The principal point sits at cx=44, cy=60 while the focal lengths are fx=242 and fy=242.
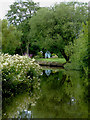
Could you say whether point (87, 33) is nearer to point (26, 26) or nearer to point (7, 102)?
point (7, 102)

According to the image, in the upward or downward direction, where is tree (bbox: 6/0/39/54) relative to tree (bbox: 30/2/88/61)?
upward

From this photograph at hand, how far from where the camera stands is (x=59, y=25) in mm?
32656

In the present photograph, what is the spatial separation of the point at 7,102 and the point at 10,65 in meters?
2.74

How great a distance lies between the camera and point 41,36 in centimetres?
3453

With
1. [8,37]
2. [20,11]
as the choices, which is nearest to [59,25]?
[8,37]

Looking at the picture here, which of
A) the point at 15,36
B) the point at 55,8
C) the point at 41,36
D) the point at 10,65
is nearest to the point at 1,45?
the point at 15,36

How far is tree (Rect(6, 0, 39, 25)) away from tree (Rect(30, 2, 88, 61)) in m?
15.7

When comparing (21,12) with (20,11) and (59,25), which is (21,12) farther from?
(59,25)

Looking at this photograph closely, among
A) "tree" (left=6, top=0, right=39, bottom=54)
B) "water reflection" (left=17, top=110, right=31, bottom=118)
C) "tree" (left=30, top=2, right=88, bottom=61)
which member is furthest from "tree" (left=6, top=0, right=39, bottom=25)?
"water reflection" (left=17, top=110, right=31, bottom=118)

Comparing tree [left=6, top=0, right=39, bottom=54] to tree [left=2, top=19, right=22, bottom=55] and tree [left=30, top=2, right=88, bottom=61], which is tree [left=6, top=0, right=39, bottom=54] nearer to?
tree [left=2, top=19, right=22, bottom=55]

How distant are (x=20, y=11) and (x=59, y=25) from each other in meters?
19.8

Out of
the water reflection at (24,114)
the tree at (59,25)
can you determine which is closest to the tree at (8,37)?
the tree at (59,25)

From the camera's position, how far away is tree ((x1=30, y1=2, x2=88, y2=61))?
32500mm

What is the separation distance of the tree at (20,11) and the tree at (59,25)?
51.7 feet
